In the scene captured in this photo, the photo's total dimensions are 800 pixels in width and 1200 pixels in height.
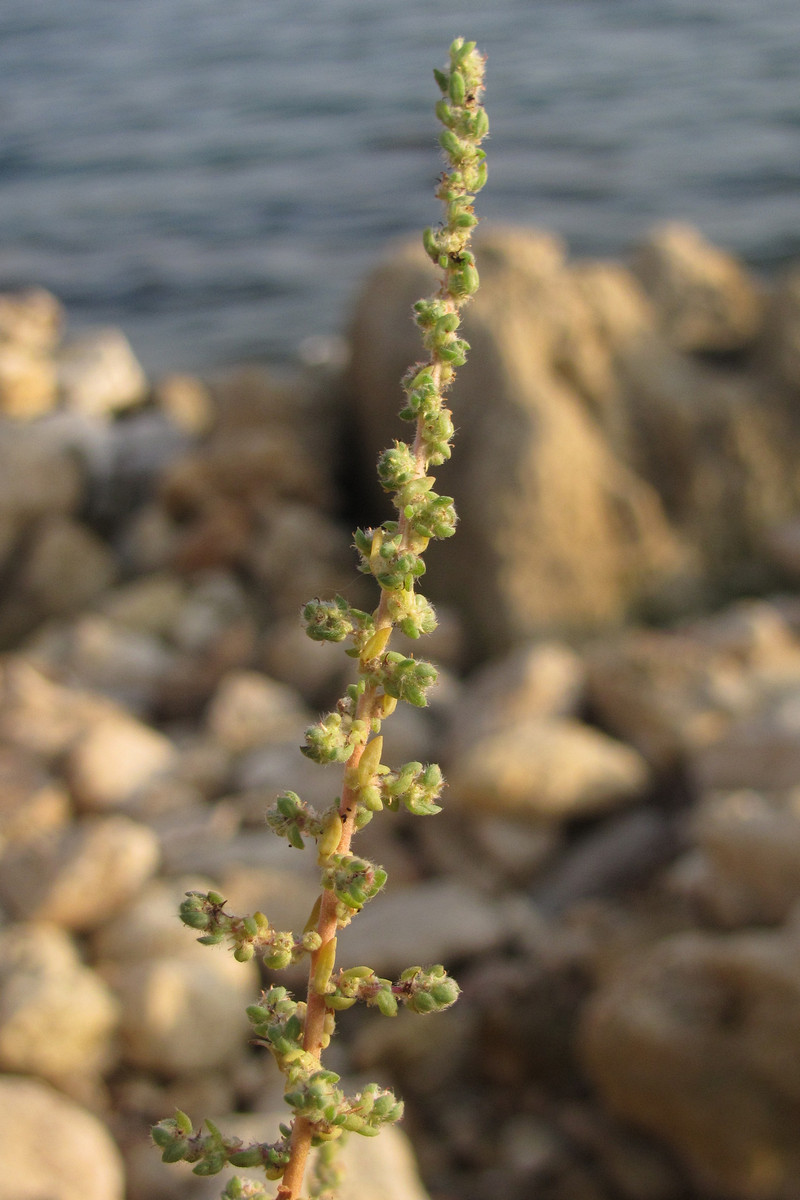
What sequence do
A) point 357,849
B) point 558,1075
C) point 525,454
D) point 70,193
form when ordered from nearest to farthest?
point 558,1075
point 357,849
point 525,454
point 70,193

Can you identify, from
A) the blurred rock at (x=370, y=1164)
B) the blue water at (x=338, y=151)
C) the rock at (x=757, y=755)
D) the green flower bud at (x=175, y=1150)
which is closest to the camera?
the green flower bud at (x=175, y=1150)

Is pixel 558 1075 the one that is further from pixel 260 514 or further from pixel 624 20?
pixel 624 20

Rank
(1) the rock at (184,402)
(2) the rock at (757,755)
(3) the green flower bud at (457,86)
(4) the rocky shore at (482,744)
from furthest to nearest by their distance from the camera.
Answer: (1) the rock at (184,402), (2) the rock at (757,755), (4) the rocky shore at (482,744), (3) the green flower bud at (457,86)

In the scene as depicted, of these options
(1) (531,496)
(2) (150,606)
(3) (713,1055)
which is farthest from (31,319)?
(3) (713,1055)

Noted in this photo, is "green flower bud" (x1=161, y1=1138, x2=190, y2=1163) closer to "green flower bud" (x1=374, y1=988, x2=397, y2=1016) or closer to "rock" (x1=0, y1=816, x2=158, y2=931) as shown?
"green flower bud" (x1=374, y1=988, x2=397, y2=1016)

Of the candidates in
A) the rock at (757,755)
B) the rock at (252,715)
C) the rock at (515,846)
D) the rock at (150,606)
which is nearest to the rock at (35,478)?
the rock at (150,606)

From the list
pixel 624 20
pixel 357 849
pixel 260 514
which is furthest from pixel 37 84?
pixel 357 849

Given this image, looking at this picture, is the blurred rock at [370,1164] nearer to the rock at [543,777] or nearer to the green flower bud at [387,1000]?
the green flower bud at [387,1000]
